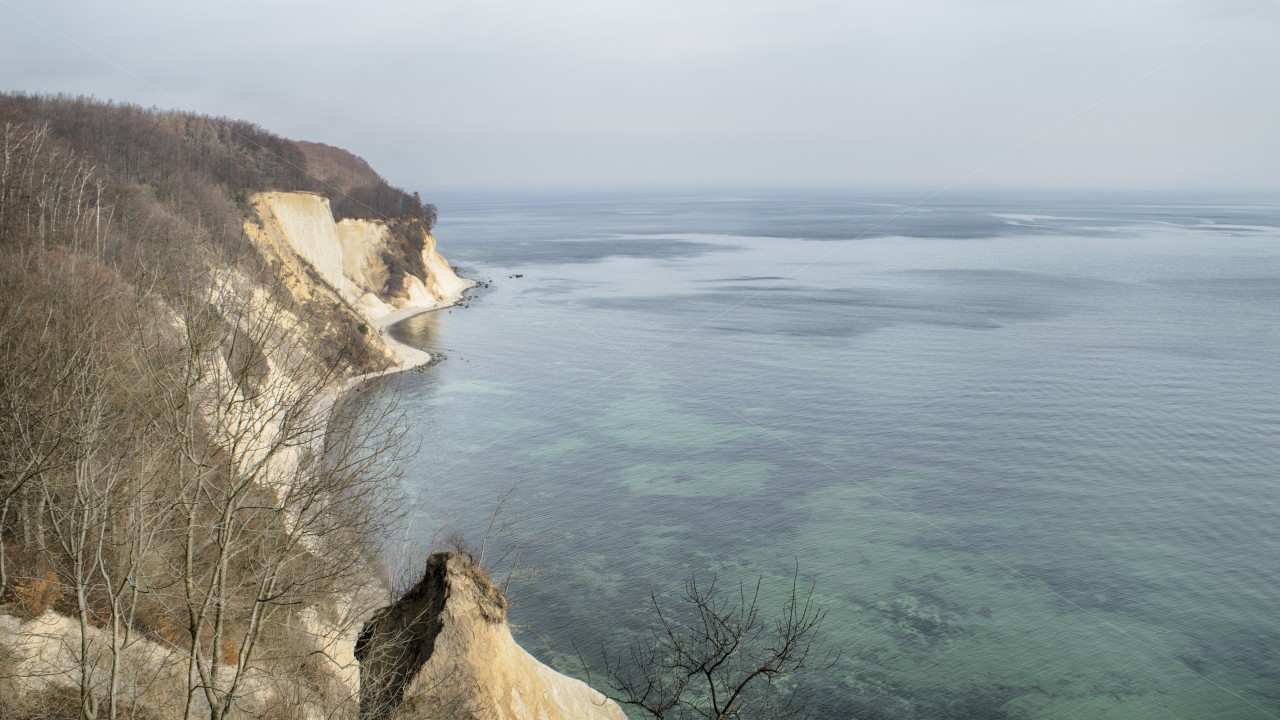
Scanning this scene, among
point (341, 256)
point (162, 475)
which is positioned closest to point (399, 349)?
point (341, 256)

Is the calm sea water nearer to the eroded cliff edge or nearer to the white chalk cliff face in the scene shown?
the white chalk cliff face

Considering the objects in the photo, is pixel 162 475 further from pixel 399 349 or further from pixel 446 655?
pixel 399 349

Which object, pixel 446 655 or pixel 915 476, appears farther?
pixel 915 476

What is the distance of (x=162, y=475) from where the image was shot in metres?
16.3

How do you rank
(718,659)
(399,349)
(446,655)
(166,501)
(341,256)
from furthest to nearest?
(341,256), (399,349), (718,659), (446,655), (166,501)

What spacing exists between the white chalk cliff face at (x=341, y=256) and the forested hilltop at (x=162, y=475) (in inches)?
296

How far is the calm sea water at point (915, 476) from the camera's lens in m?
25.0

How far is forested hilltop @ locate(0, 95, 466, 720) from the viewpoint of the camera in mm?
11539

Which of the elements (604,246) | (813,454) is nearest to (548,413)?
(813,454)

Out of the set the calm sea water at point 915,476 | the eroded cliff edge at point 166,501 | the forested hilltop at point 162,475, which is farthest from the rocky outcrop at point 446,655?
the calm sea water at point 915,476

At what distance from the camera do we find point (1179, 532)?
3238cm

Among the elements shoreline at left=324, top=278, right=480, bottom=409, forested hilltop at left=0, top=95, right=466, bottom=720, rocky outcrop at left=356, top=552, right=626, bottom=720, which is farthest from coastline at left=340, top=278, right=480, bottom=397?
rocky outcrop at left=356, top=552, right=626, bottom=720

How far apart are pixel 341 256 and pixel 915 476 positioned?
5456 centimetres

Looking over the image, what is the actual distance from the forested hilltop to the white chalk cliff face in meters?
7.51
